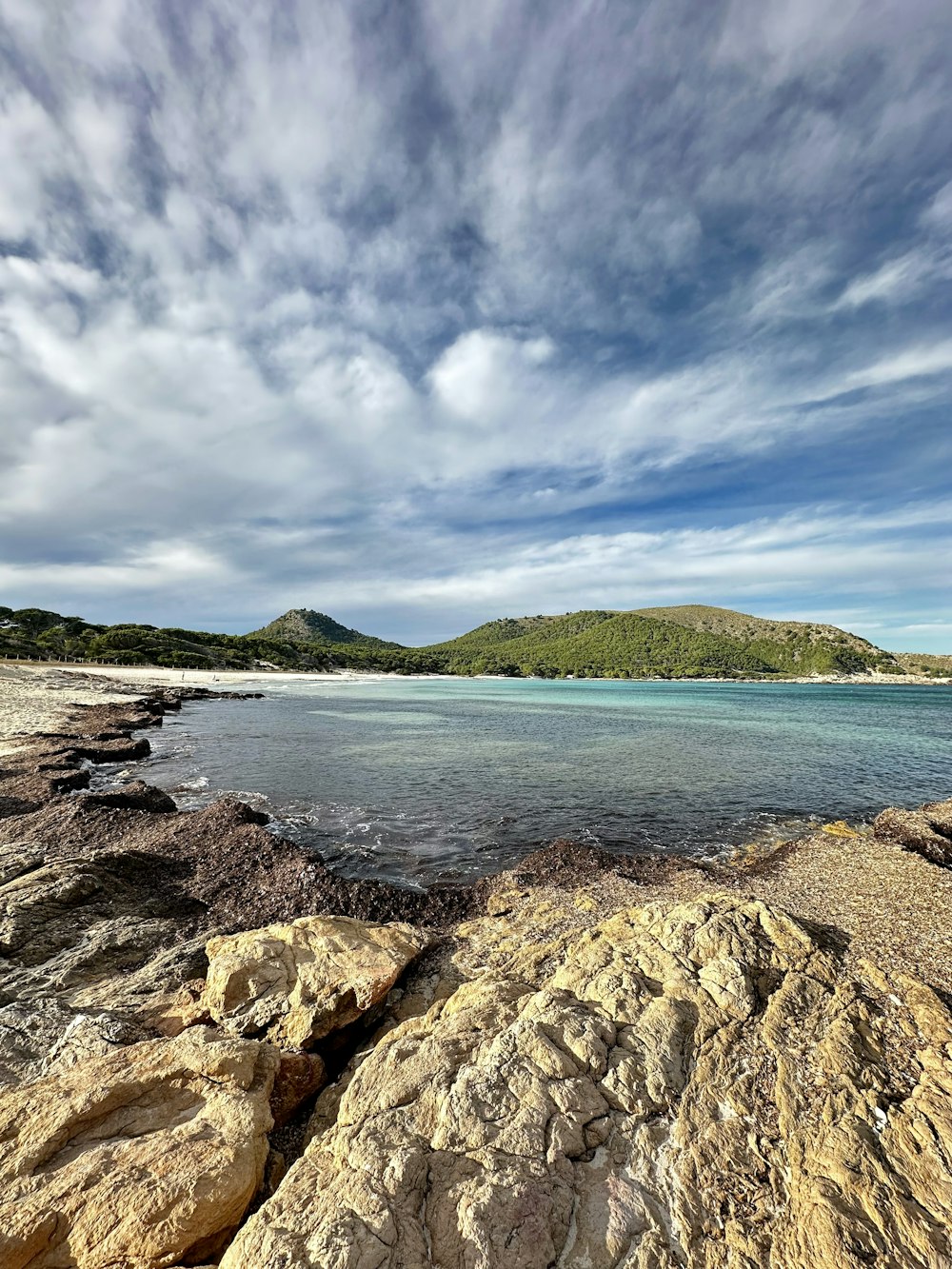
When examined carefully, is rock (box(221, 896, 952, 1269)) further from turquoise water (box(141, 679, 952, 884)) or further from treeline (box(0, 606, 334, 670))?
treeline (box(0, 606, 334, 670))

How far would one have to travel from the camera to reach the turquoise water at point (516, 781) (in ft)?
48.4

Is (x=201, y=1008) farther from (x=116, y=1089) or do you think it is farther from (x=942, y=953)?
(x=942, y=953)

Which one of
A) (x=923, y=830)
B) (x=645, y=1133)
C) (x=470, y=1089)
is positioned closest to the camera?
(x=645, y=1133)

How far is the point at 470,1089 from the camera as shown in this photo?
429 centimetres

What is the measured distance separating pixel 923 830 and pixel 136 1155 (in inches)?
717

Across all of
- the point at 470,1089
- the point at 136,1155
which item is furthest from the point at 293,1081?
the point at 470,1089

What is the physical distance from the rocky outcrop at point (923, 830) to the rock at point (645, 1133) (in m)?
9.86

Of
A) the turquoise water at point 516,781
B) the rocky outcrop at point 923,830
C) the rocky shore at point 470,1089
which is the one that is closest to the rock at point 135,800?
the turquoise water at point 516,781

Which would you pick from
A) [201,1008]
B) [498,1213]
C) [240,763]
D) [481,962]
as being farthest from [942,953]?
[240,763]

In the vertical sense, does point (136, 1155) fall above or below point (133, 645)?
below

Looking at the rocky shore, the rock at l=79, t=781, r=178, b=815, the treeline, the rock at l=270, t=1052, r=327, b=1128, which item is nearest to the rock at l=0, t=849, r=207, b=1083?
the rocky shore

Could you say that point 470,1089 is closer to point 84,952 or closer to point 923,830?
point 84,952

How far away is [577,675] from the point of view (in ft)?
654

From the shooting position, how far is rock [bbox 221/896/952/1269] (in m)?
3.27
